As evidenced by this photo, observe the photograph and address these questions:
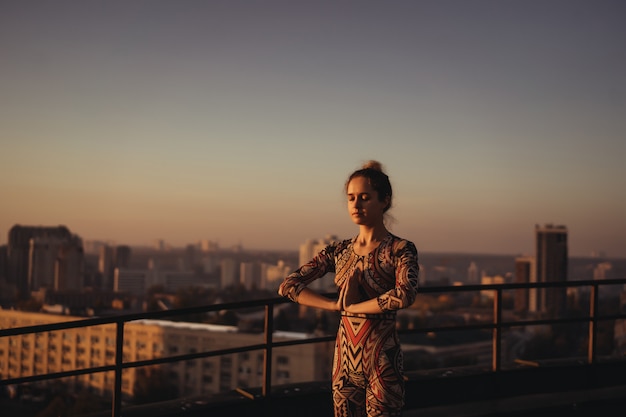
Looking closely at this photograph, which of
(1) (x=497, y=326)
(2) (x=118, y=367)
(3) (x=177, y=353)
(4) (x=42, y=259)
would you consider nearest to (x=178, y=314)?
(2) (x=118, y=367)

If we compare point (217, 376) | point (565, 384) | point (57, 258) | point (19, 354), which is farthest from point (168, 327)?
point (565, 384)

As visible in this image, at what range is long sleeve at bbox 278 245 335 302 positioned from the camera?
2.84 m

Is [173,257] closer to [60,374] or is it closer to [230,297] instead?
[230,297]

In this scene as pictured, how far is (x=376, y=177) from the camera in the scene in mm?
2721

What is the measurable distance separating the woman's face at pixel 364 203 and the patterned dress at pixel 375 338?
0.36 feet

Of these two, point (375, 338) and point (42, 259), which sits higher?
point (375, 338)

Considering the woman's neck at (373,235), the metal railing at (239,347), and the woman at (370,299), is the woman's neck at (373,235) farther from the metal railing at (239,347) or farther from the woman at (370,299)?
the metal railing at (239,347)

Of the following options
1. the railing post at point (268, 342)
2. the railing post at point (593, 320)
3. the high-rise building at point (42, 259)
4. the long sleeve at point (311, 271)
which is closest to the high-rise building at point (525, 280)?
the high-rise building at point (42, 259)

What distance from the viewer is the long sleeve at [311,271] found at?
284 centimetres

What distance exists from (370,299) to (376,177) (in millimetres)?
494

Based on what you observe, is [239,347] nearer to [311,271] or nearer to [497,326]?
[311,271]

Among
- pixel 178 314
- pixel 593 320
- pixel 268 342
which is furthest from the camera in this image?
pixel 593 320

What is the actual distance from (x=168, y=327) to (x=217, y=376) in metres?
11.6

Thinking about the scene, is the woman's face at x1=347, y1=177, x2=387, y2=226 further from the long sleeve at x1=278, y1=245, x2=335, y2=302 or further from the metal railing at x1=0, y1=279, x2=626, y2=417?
the metal railing at x1=0, y1=279, x2=626, y2=417
